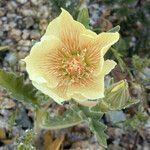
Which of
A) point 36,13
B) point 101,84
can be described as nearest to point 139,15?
point 36,13

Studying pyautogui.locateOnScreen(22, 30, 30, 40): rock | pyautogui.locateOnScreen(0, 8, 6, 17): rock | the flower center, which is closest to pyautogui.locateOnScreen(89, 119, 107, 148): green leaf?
the flower center

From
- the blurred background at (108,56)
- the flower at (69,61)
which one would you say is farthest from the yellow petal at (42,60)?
the blurred background at (108,56)

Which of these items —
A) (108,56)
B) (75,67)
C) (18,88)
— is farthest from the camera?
(108,56)

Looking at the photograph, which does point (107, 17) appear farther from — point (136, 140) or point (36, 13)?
point (136, 140)

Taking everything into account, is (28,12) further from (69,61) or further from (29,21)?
(69,61)

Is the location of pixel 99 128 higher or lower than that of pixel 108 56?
lower

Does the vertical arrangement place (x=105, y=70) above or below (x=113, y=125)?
above

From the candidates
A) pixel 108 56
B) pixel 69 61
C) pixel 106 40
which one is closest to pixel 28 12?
pixel 108 56
